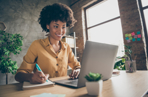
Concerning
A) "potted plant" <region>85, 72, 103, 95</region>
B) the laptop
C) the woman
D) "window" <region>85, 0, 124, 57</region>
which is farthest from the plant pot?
"window" <region>85, 0, 124, 57</region>

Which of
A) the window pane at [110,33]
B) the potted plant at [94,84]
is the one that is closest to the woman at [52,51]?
the potted plant at [94,84]

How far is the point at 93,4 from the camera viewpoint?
13.7 feet

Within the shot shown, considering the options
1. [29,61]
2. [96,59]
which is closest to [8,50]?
[29,61]

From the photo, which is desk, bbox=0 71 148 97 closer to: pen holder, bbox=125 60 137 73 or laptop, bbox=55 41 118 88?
laptop, bbox=55 41 118 88

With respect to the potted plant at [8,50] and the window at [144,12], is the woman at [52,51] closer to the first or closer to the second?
the potted plant at [8,50]

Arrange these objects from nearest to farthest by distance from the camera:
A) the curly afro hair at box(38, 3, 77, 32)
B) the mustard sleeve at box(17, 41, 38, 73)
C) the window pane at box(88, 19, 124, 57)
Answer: the mustard sleeve at box(17, 41, 38, 73)
the curly afro hair at box(38, 3, 77, 32)
the window pane at box(88, 19, 124, 57)

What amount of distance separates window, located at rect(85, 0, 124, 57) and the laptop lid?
2798 millimetres

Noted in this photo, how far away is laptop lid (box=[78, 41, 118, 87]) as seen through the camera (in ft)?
1.82

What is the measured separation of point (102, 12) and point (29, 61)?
143 inches

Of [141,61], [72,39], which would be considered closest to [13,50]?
[72,39]

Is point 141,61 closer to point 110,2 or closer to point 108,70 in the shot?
point 110,2

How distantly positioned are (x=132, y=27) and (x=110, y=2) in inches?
54.6

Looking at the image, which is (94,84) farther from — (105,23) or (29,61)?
(105,23)

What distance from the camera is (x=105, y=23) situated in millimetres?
3828
